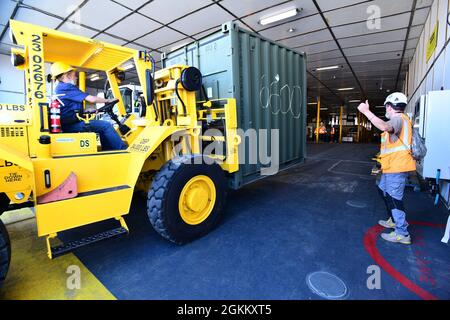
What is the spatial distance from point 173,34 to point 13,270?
715cm

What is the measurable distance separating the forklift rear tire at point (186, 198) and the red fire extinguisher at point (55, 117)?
109 centimetres

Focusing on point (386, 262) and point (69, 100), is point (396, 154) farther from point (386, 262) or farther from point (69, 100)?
point (69, 100)

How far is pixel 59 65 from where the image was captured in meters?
2.47

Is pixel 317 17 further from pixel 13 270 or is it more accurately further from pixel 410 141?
pixel 13 270

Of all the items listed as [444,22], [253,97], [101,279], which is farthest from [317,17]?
[101,279]

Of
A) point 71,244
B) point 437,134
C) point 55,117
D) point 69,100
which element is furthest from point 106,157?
point 437,134

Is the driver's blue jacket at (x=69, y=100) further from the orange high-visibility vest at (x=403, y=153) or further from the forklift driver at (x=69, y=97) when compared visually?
the orange high-visibility vest at (x=403, y=153)

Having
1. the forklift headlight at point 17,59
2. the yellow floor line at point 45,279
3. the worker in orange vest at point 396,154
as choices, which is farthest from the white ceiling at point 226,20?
the yellow floor line at point 45,279

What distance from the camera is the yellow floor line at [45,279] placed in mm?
2053

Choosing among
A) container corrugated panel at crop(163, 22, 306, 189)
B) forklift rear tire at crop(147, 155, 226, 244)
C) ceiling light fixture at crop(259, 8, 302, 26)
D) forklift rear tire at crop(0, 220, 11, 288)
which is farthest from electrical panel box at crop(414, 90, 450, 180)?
forklift rear tire at crop(0, 220, 11, 288)

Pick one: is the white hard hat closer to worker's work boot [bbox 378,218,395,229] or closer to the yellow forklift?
worker's work boot [bbox 378,218,395,229]

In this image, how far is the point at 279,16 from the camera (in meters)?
6.09

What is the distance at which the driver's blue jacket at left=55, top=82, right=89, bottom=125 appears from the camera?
240 centimetres

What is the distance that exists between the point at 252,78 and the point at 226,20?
3.80 metres
